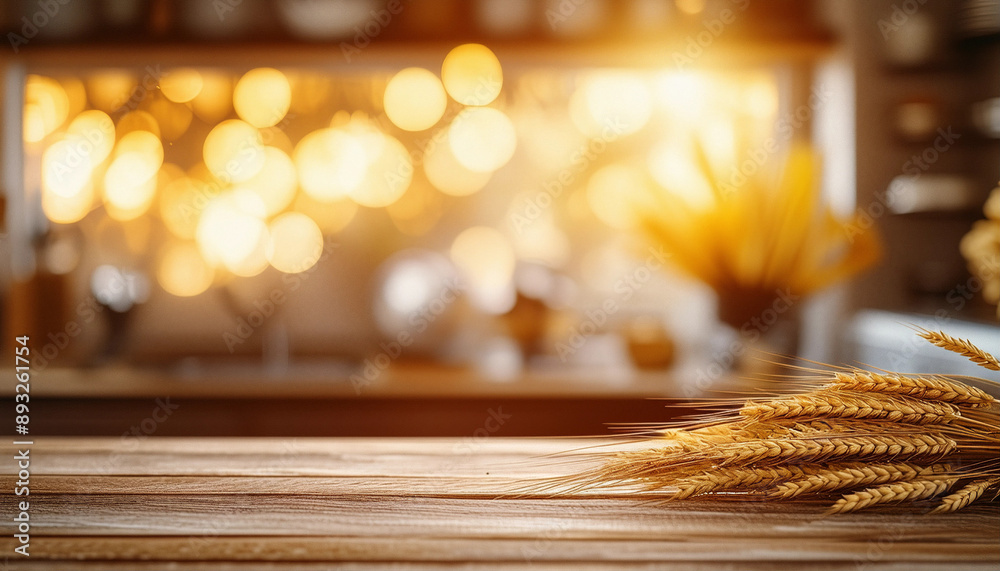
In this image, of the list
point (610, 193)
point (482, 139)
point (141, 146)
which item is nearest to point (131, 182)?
point (141, 146)

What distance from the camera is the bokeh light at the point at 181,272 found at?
2020 millimetres

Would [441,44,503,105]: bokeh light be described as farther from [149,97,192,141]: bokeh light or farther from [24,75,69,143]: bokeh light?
[24,75,69,143]: bokeh light

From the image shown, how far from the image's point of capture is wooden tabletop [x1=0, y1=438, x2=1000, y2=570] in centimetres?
35

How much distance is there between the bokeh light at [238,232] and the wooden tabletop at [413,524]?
154 cm

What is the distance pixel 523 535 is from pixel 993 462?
31 cm

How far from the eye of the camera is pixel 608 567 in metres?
0.34

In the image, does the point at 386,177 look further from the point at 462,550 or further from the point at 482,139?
the point at 462,550

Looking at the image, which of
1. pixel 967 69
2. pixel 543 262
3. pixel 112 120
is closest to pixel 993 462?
pixel 543 262

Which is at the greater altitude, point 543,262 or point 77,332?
point 543,262

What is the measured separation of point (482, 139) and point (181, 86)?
93 centimetres

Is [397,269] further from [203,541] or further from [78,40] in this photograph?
[203,541]

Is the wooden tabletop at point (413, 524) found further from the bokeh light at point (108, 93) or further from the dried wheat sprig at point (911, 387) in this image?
the bokeh light at point (108, 93)

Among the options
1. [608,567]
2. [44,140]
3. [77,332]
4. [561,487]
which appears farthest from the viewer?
[44,140]

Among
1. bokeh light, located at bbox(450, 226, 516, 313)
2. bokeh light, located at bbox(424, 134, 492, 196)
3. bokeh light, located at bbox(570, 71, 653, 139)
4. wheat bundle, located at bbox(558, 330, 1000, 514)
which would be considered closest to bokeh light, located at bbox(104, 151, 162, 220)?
bokeh light, located at bbox(424, 134, 492, 196)
